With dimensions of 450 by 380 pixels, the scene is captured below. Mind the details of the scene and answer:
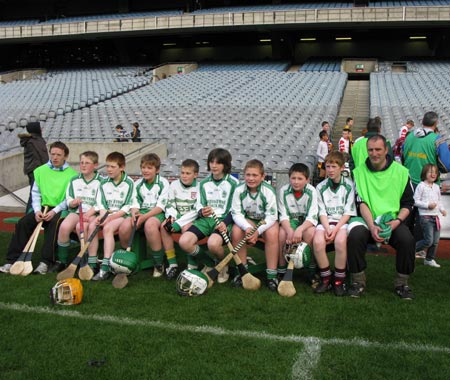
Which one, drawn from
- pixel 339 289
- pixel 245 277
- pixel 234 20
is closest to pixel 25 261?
pixel 245 277

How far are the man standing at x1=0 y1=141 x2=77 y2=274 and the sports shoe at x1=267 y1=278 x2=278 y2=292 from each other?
2526 millimetres

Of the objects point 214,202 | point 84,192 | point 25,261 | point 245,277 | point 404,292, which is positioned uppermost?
point 84,192

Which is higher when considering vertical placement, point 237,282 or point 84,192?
point 84,192

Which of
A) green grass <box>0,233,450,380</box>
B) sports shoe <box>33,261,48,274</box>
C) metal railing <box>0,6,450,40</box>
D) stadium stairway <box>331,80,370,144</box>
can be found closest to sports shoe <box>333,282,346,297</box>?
green grass <box>0,233,450,380</box>

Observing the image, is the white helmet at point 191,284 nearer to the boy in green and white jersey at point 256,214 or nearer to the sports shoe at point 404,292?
the boy in green and white jersey at point 256,214

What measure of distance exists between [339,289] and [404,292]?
603 mm

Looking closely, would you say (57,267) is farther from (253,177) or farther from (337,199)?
(337,199)

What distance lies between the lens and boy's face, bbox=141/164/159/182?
19.6ft

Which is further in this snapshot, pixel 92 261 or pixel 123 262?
pixel 92 261

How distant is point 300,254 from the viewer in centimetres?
509

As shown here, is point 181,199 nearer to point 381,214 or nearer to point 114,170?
point 114,170

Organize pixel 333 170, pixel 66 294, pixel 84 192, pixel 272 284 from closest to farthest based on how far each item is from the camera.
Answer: pixel 66 294
pixel 272 284
pixel 333 170
pixel 84 192

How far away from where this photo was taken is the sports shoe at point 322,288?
510 cm

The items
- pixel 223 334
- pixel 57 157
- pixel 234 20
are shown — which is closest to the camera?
pixel 223 334
